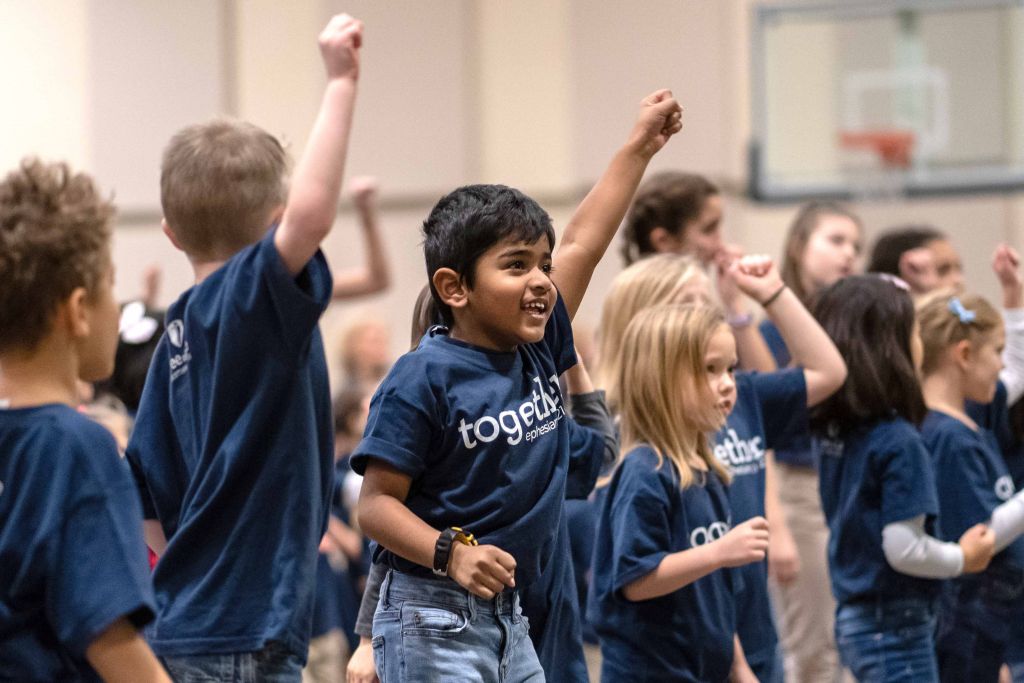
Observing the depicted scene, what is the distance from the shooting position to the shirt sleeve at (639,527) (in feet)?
9.50

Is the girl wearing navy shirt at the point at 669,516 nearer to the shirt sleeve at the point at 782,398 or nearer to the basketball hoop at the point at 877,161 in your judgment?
the shirt sleeve at the point at 782,398

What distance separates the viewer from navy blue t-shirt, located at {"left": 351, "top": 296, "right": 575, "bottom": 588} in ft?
7.63

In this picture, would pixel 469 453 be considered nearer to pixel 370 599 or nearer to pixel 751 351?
pixel 370 599

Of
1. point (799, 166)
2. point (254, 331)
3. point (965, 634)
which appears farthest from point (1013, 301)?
point (799, 166)

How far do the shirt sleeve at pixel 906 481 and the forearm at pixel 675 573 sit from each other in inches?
26.8

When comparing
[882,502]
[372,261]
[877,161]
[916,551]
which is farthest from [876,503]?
[877,161]

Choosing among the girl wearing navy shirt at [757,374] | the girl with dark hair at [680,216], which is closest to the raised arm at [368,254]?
the girl wearing navy shirt at [757,374]

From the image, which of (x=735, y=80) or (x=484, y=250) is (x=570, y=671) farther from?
(x=735, y=80)

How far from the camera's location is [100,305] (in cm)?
194

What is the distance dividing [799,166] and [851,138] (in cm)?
38

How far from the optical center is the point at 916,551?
3.30 meters

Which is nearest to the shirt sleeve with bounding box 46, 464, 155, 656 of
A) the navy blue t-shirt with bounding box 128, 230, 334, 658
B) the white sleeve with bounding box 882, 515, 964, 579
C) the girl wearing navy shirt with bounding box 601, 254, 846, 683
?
the navy blue t-shirt with bounding box 128, 230, 334, 658

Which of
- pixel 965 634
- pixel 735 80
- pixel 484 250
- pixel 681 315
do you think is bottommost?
pixel 965 634

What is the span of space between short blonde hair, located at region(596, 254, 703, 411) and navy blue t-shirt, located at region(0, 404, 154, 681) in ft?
5.53
